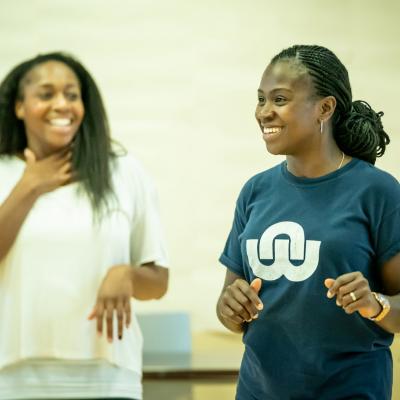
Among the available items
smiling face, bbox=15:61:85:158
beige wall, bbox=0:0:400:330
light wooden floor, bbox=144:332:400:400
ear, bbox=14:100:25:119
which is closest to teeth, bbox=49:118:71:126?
smiling face, bbox=15:61:85:158

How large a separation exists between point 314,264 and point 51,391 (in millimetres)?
711

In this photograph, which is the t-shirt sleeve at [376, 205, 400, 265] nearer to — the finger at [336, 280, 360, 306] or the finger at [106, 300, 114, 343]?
the finger at [336, 280, 360, 306]

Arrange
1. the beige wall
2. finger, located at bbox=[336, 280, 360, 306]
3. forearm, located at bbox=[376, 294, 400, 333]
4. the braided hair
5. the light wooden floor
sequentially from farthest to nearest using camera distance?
the beige wall
the light wooden floor
the braided hair
forearm, located at bbox=[376, 294, 400, 333]
finger, located at bbox=[336, 280, 360, 306]

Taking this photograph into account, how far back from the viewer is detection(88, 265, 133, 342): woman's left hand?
5.04 feet

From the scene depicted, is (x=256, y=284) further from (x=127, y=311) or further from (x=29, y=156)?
(x=29, y=156)

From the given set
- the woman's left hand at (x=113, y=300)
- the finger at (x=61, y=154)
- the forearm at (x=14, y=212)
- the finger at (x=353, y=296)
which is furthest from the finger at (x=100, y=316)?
the finger at (x=353, y=296)

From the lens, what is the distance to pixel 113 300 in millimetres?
1539

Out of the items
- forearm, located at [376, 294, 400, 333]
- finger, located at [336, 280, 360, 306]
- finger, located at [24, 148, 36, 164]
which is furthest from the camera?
forearm, located at [376, 294, 400, 333]

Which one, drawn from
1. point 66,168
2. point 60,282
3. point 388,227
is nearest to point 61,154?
point 66,168

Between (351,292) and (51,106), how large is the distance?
80 cm

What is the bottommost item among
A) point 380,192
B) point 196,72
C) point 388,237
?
point 388,237

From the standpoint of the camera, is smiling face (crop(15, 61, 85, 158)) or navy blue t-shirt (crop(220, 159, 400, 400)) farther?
navy blue t-shirt (crop(220, 159, 400, 400))

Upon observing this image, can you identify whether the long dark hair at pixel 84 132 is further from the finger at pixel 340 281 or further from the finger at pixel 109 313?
the finger at pixel 340 281

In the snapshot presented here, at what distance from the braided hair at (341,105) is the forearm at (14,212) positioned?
84 cm
